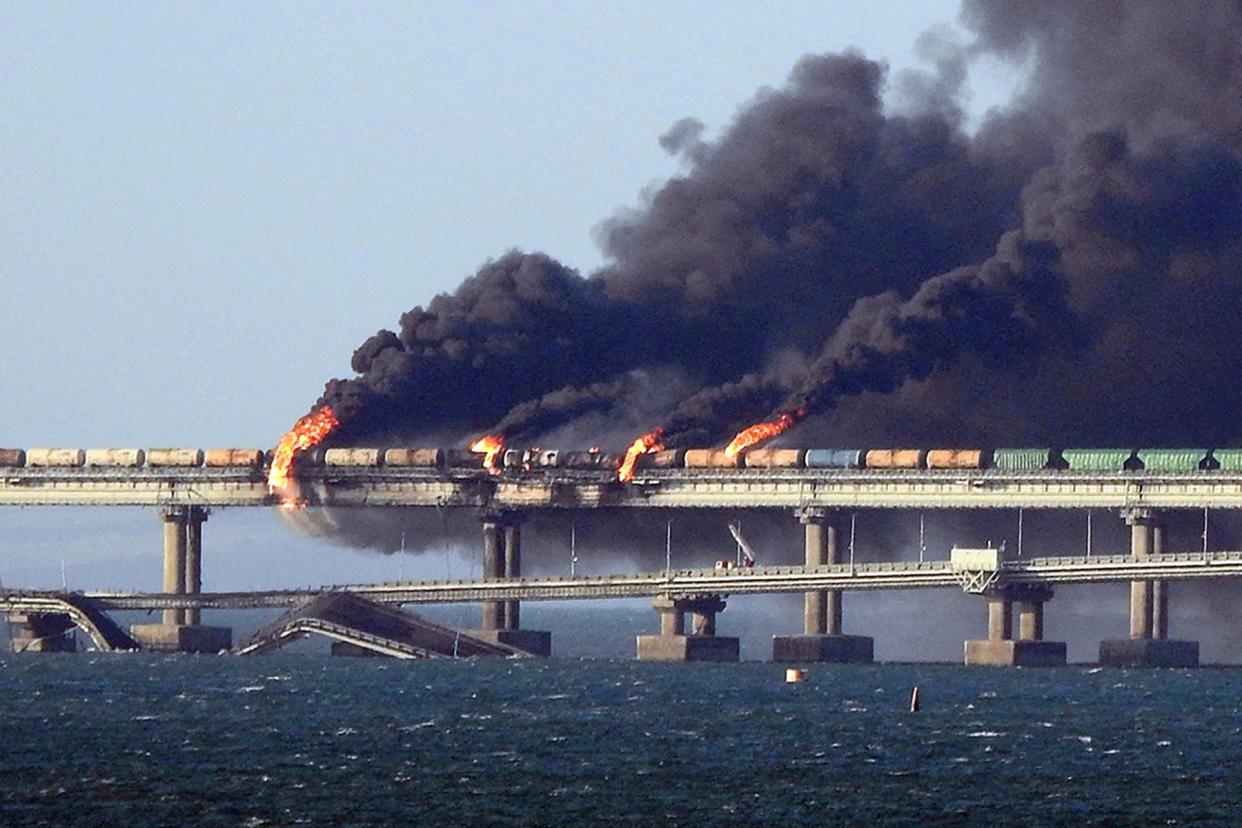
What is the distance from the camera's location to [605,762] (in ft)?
520

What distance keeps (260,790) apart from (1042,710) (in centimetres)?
6484

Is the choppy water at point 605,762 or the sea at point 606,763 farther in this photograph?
the choppy water at point 605,762

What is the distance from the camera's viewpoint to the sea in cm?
13712

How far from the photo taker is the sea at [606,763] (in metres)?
137

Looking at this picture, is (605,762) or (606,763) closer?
(606,763)

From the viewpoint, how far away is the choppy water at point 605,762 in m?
138

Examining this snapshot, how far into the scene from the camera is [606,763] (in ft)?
518

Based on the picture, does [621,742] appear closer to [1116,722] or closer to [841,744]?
[841,744]

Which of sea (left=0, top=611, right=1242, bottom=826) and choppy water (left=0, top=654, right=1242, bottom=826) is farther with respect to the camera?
choppy water (left=0, top=654, right=1242, bottom=826)

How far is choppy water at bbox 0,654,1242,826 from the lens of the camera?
5423 inches

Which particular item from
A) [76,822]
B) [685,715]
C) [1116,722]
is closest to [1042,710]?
[1116,722]

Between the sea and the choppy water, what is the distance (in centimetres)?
21

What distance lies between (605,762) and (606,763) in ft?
2.06

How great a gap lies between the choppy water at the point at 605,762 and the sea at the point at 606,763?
21 cm
